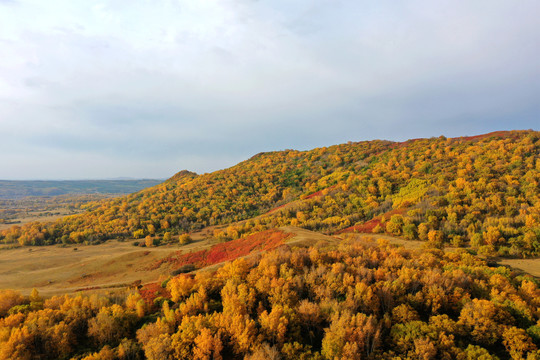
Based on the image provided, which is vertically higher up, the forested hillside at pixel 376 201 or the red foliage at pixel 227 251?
the forested hillside at pixel 376 201

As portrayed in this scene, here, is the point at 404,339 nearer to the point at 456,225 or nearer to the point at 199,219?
the point at 456,225

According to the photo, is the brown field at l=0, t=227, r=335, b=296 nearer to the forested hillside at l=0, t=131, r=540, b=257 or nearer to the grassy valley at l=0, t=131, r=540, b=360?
the grassy valley at l=0, t=131, r=540, b=360

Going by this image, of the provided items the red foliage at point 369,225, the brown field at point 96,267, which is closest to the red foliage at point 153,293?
the brown field at point 96,267

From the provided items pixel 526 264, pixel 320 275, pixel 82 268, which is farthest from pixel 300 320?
pixel 82 268

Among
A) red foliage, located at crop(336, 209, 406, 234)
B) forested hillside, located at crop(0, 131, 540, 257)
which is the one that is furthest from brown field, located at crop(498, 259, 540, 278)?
red foliage, located at crop(336, 209, 406, 234)

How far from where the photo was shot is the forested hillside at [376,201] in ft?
135

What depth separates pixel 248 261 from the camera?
92.2 ft

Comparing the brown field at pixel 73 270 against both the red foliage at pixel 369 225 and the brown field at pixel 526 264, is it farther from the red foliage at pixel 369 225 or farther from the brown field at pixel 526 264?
the brown field at pixel 526 264

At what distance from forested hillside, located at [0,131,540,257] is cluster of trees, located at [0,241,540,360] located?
18400mm

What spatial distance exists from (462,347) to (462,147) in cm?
8338

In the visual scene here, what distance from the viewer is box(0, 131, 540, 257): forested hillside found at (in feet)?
135

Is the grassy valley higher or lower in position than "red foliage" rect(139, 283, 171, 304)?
higher

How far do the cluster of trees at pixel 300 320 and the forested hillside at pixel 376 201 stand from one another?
60.4 ft

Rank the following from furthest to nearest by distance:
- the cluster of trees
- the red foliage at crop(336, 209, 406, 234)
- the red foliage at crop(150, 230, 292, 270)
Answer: the red foliage at crop(336, 209, 406, 234) < the red foliage at crop(150, 230, 292, 270) < the cluster of trees
